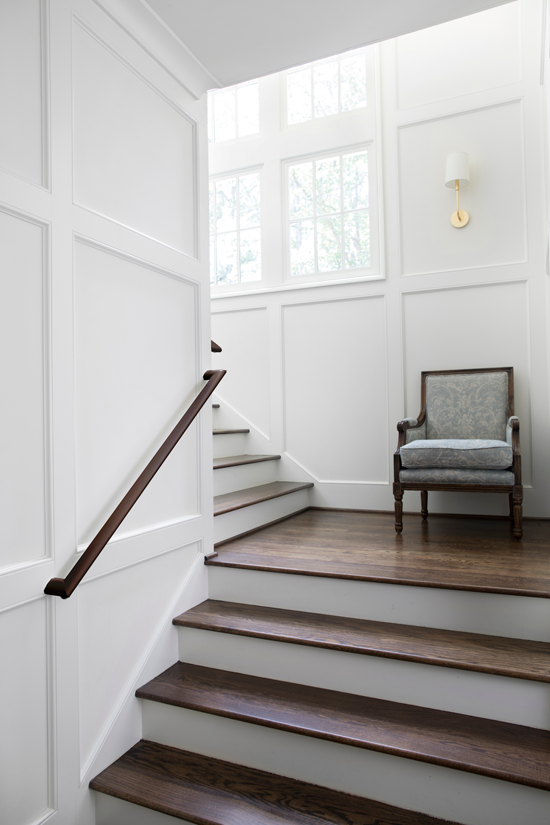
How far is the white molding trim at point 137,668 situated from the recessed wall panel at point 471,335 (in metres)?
1.99

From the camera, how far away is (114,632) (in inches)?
68.3

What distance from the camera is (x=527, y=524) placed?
10.3ft

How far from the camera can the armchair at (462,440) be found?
8.89ft

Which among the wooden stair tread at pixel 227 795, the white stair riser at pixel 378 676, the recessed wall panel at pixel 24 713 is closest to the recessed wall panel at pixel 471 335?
the white stair riser at pixel 378 676

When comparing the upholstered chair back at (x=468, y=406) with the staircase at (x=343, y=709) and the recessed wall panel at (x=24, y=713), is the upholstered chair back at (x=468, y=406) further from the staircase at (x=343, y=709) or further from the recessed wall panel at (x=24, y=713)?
the recessed wall panel at (x=24, y=713)

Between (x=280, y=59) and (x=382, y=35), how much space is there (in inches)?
15.6

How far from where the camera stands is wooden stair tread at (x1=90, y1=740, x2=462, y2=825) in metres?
1.42

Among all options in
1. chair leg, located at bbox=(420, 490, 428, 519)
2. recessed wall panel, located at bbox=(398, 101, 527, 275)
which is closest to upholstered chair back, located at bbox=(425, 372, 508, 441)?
chair leg, located at bbox=(420, 490, 428, 519)

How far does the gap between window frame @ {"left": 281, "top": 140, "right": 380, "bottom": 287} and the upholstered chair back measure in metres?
0.93

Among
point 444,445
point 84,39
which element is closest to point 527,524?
point 444,445

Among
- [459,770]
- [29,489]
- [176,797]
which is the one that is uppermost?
[29,489]

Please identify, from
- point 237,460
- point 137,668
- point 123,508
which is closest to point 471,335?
point 237,460

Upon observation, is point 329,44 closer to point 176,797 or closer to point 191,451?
point 191,451

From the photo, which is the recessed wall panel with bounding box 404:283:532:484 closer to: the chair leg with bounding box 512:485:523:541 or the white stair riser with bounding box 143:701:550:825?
the chair leg with bounding box 512:485:523:541
